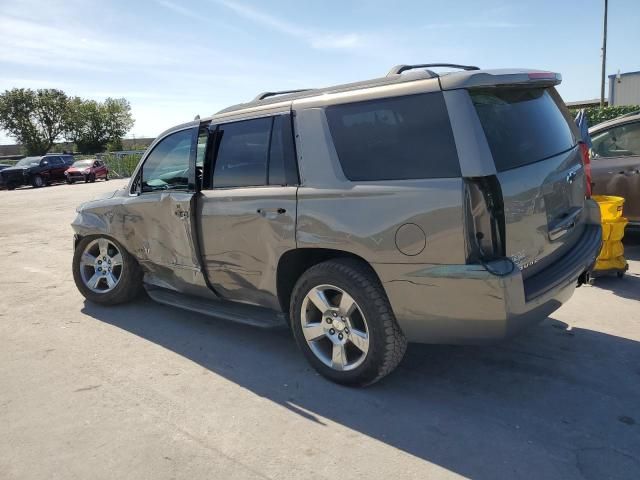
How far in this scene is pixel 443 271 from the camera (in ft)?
9.27

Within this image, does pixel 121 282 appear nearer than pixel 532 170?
No

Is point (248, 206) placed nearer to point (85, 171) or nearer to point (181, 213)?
point (181, 213)

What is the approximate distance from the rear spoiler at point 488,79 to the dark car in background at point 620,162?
3.68 meters

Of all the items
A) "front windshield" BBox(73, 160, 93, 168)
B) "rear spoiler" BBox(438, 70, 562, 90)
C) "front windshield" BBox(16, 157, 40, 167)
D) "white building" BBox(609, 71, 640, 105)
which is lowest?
"front windshield" BBox(73, 160, 93, 168)

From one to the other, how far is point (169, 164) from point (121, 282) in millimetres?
1346

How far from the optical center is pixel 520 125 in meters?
3.16

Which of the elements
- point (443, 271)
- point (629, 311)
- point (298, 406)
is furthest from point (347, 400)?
point (629, 311)

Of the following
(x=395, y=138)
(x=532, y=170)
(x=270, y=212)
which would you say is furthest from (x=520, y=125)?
(x=270, y=212)

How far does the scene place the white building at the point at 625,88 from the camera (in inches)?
1292

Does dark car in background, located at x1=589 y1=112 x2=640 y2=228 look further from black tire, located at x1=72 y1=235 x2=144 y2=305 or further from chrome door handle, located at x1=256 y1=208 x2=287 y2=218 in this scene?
black tire, located at x1=72 y1=235 x2=144 y2=305

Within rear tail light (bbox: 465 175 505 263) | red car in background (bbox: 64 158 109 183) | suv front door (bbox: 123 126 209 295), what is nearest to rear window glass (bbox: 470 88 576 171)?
rear tail light (bbox: 465 175 505 263)

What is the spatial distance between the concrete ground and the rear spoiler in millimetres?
1855

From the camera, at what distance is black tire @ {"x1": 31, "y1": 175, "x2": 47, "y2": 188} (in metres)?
27.9

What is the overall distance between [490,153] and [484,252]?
529 millimetres
